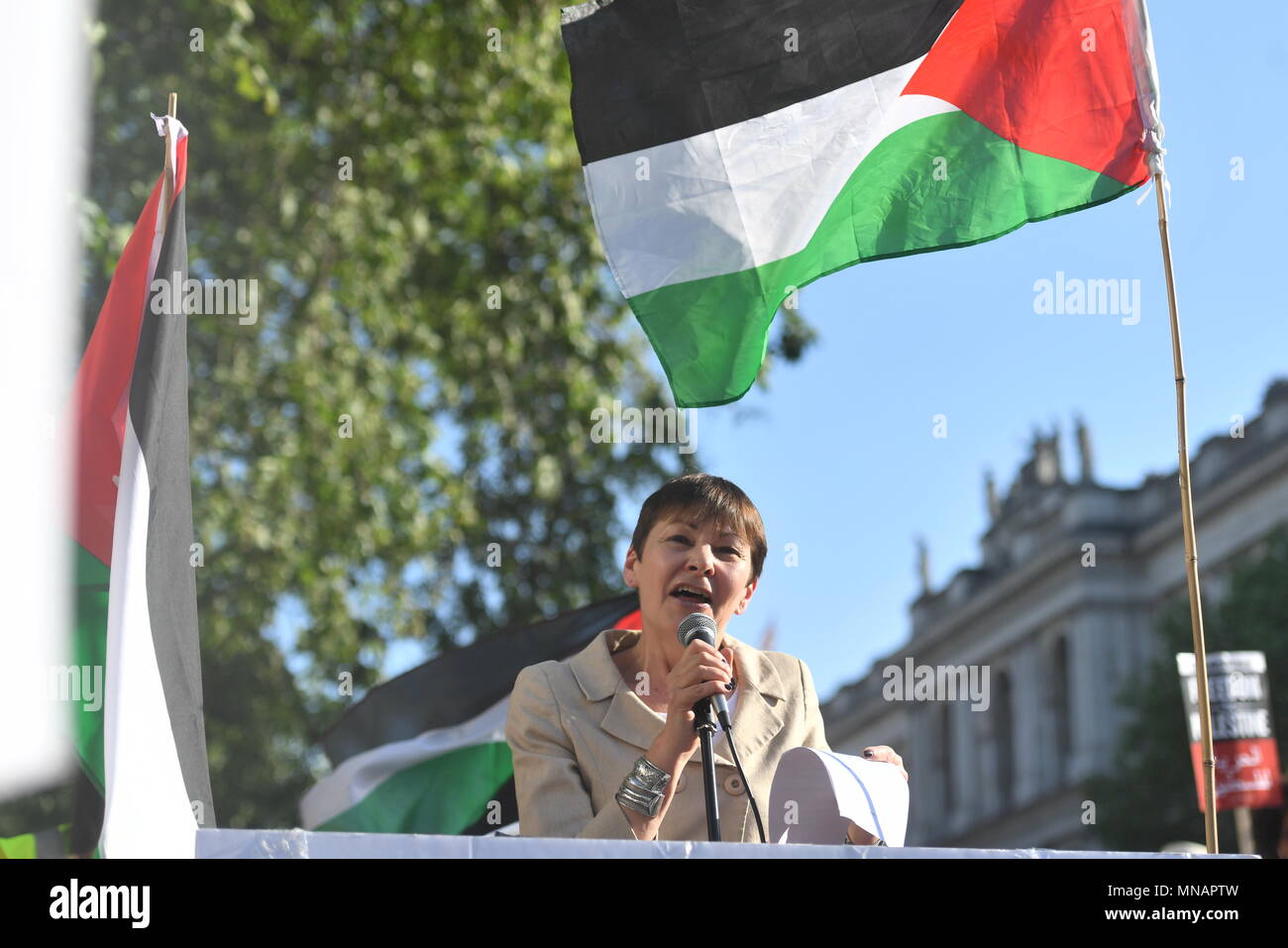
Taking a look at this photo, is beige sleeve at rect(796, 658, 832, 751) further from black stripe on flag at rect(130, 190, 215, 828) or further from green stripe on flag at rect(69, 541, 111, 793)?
green stripe on flag at rect(69, 541, 111, 793)

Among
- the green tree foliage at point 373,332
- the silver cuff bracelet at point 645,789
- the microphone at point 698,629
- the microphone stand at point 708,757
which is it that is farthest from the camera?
the green tree foliage at point 373,332

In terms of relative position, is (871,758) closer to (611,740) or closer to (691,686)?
(691,686)

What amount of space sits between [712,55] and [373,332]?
30.9 feet

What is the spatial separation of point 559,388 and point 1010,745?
43061 mm

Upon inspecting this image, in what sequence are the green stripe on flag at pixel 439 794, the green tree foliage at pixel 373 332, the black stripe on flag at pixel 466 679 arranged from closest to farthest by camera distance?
the black stripe on flag at pixel 466 679 < the green stripe on flag at pixel 439 794 < the green tree foliage at pixel 373 332

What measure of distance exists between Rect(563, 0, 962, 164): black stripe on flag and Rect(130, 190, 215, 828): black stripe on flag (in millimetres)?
1086

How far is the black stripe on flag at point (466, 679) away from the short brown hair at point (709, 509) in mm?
3492

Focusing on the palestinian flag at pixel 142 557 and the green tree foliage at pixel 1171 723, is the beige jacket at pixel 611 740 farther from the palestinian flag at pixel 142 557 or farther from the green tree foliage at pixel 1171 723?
the green tree foliage at pixel 1171 723

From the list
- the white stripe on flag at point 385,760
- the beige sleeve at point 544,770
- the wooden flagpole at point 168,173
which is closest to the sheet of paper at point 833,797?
the beige sleeve at point 544,770

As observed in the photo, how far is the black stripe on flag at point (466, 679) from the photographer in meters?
6.93

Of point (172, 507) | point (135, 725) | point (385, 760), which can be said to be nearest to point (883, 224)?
point (172, 507)

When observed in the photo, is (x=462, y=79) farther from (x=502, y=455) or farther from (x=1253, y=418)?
(x=1253, y=418)

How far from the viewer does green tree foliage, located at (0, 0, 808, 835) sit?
12.1m

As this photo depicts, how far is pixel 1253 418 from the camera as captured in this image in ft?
133
